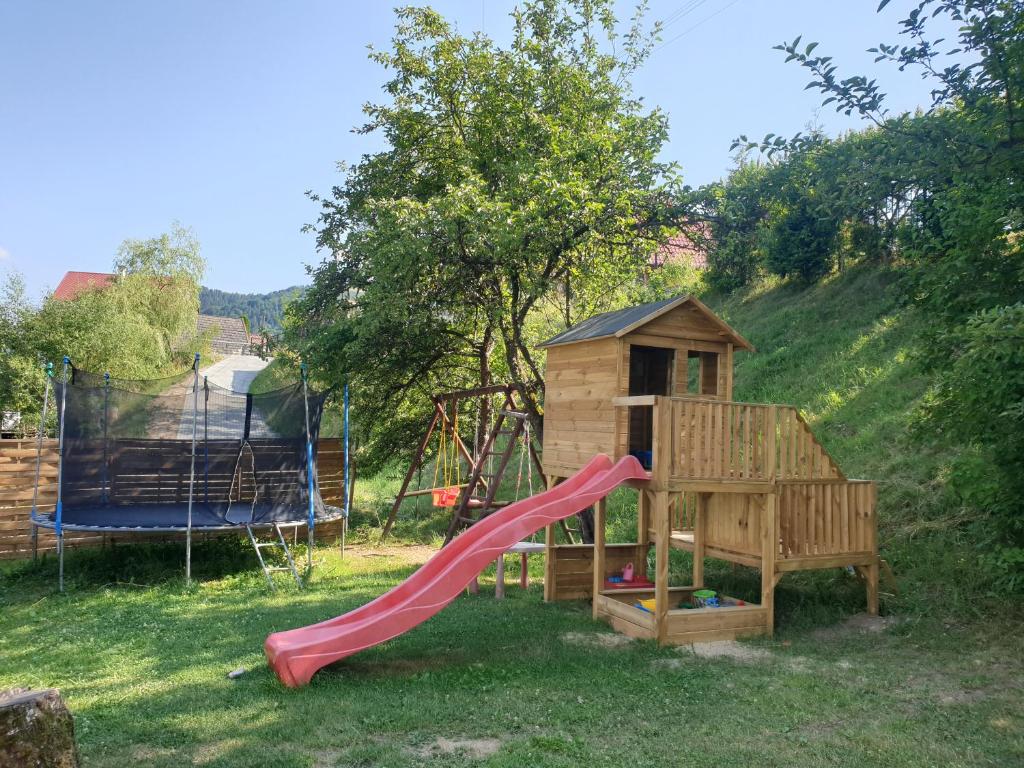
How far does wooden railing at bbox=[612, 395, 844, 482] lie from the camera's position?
7.63 m

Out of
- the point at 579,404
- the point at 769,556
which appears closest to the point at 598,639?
the point at 769,556

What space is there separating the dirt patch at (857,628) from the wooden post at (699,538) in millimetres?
1657

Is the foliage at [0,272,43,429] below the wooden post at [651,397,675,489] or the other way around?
the other way around

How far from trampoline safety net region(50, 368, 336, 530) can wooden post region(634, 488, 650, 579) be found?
5.00 meters

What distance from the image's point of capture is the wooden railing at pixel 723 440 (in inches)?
300

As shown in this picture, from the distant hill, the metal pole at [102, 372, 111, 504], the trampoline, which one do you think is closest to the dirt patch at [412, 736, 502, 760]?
the trampoline

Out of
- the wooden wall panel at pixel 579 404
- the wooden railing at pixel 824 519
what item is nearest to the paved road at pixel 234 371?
the wooden wall panel at pixel 579 404

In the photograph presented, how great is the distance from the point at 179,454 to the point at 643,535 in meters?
7.61

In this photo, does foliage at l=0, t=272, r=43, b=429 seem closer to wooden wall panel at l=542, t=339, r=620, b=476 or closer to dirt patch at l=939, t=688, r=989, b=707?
wooden wall panel at l=542, t=339, r=620, b=476

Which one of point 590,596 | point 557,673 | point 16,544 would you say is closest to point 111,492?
point 16,544

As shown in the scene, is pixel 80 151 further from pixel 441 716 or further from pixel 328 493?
pixel 441 716

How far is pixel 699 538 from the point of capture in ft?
30.8

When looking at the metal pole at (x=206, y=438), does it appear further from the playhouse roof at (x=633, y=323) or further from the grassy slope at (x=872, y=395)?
the grassy slope at (x=872, y=395)

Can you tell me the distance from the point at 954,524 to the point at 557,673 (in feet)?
20.3
